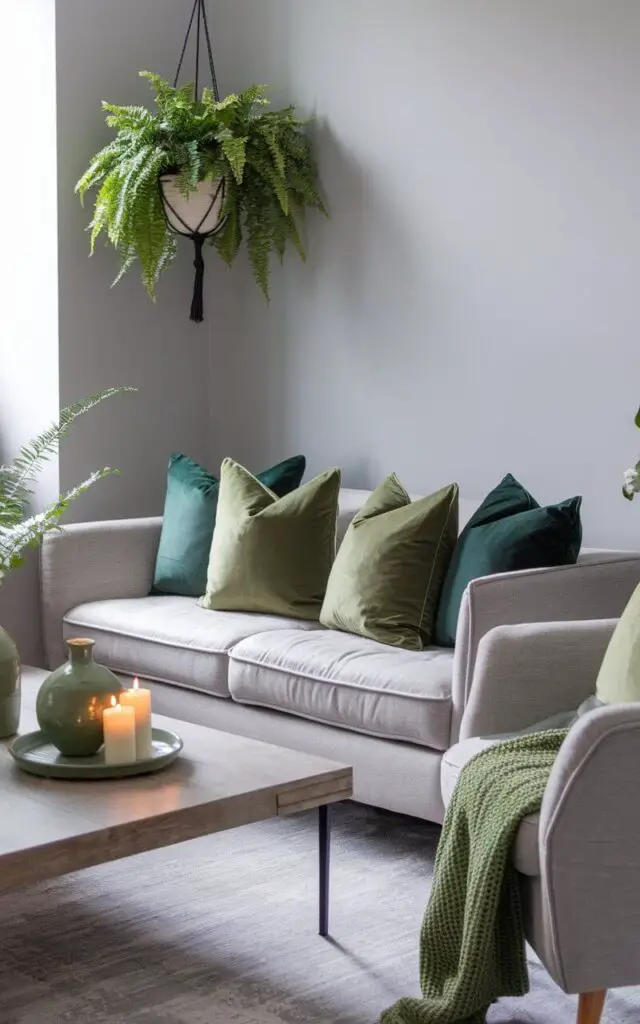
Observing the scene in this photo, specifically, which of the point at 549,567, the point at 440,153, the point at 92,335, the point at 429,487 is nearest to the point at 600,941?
→ the point at 549,567

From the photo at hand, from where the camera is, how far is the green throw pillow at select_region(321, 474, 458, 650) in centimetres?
327

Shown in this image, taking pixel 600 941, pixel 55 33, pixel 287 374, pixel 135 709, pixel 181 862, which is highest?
pixel 55 33

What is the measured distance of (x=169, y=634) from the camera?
11.3ft

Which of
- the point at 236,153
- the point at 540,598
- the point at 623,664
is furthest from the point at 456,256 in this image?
the point at 623,664

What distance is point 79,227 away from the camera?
430 cm

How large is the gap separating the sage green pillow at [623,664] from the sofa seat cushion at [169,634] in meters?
1.15

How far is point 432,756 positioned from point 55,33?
8.67 feet

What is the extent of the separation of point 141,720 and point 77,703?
0.39 ft

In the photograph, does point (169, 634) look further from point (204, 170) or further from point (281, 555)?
point (204, 170)

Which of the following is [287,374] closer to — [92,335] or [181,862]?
[92,335]

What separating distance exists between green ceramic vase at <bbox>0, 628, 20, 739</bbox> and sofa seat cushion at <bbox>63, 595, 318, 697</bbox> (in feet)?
2.69

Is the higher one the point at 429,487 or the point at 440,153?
the point at 440,153

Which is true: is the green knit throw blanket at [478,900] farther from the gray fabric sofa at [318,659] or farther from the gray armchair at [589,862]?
the gray fabric sofa at [318,659]

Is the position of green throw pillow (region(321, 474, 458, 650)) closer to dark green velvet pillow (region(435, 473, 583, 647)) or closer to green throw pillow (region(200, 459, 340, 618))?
dark green velvet pillow (region(435, 473, 583, 647))
